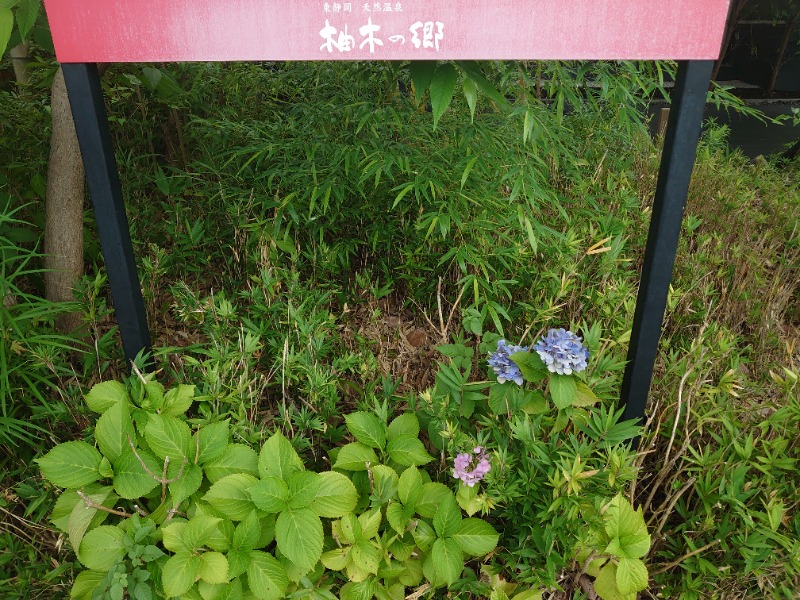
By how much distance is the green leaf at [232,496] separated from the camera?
146 centimetres

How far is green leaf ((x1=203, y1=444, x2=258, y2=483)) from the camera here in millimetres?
1553

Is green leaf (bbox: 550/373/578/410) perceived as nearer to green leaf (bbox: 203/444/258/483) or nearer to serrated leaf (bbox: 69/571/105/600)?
green leaf (bbox: 203/444/258/483)

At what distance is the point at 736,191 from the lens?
11.9 feet

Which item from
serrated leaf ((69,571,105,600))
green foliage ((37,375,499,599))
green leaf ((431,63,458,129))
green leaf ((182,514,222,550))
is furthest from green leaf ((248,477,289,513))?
green leaf ((431,63,458,129))

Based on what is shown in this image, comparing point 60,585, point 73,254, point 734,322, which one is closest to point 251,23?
point 73,254

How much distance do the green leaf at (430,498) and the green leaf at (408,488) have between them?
3 centimetres

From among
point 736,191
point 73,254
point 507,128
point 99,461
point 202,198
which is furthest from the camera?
point 736,191

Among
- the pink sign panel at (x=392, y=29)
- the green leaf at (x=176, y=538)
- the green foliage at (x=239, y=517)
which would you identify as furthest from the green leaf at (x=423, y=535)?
the pink sign panel at (x=392, y=29)

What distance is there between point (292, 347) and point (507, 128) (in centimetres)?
131

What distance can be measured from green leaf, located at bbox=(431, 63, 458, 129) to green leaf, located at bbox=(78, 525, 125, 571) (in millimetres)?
1298

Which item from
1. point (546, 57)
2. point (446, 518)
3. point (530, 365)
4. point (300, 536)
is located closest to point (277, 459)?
point (300, 536)

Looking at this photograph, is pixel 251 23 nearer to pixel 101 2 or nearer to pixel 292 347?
pixel 101 2

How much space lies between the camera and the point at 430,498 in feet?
5.12

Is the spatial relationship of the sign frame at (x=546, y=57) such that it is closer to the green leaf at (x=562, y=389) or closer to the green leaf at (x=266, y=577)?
the green leaf at (x=562, y=389)
